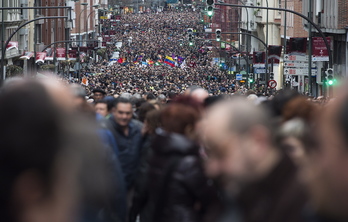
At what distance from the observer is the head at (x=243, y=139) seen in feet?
13.8

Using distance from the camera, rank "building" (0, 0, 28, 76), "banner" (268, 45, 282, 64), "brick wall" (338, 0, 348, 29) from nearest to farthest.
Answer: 1. "brick wall" (338, 0, 348, 29)
2. "banner" (268, 45, 282, 64)
3. "building" (0, 0, 28, 76)

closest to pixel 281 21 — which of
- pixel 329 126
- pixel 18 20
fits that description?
pixel 18 20

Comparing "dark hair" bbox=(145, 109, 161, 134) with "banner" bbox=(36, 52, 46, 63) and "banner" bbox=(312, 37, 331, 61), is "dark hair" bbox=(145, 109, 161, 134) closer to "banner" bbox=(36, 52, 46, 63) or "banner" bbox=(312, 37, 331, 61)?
"banner" bbox=(312, 37, 331, 61)

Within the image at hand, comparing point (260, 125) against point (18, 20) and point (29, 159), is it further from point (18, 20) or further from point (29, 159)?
point (18, 20)

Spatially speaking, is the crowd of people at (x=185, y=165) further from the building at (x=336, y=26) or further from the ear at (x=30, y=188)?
the building at (x=336, y=26)

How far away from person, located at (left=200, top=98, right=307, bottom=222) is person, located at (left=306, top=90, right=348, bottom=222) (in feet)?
1.46

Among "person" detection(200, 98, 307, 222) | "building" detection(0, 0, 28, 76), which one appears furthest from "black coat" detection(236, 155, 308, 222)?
"building" detection(0, 0, 28, 76)

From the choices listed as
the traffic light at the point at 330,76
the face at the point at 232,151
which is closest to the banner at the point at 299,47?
the traffic light at the point at 330,76

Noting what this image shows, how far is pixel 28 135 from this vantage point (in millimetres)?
3238

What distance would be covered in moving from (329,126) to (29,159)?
1106 mm

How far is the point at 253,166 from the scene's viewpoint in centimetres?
Answer: 426

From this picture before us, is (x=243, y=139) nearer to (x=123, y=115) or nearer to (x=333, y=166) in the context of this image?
(x=333, y=166)

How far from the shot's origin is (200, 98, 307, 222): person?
13.4 feet

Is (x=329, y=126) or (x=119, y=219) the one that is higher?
(x=329, y=126)
